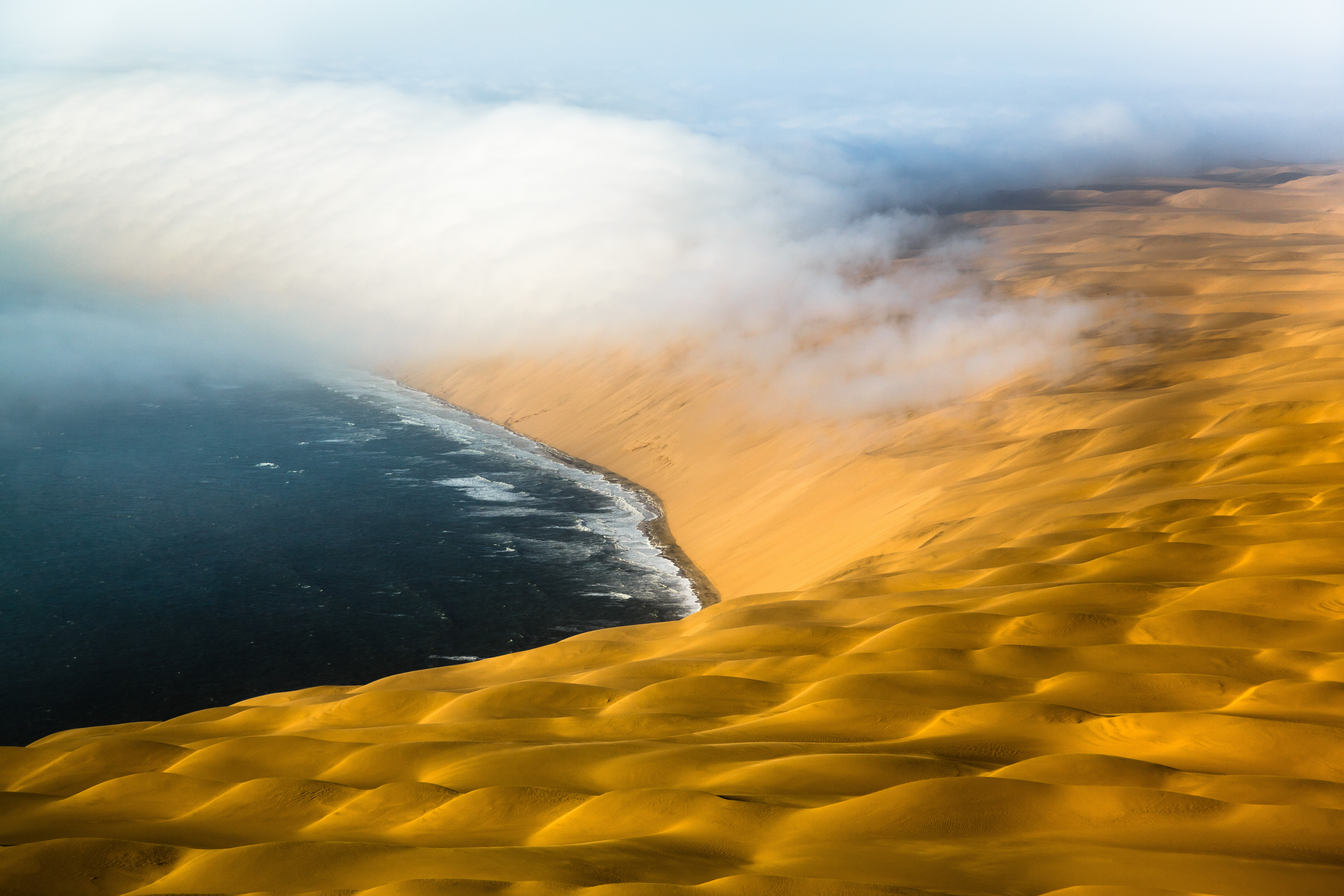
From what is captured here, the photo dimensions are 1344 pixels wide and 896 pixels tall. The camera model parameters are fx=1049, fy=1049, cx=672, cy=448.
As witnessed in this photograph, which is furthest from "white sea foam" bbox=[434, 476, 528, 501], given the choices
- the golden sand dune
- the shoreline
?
the golden sand dune

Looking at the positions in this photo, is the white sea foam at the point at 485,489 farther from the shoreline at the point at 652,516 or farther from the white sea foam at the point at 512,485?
the shoreline at the point at 652,516

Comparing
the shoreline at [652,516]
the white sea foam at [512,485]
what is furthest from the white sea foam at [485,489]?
the shoreline at [652,516]

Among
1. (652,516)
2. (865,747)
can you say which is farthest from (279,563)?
(865,747)

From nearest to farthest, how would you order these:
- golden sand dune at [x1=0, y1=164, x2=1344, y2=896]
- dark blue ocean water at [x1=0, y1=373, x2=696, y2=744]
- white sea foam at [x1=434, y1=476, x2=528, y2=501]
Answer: golden sand dune at [x1=0, y1=164, x2=1344, y2=896]
dark blue ocean water at [x1=0, y1=373, x2=696, y2=744]
white sea foam at [x1=434, y1=476, x2=528, y2=501]

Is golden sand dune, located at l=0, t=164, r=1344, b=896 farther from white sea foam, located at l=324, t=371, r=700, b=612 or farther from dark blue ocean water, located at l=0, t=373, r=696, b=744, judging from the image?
white sea foam, located at l=324, t=371, r=700, b=612

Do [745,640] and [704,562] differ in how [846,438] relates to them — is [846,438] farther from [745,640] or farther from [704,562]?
[745,640]

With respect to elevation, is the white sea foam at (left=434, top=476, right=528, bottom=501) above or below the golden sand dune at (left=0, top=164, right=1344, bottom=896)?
below

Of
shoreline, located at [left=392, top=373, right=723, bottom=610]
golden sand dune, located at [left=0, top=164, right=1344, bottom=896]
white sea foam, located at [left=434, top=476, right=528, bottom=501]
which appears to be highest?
golden sand dune, located at [left=0, top=164, right=1344, bottom=896]
